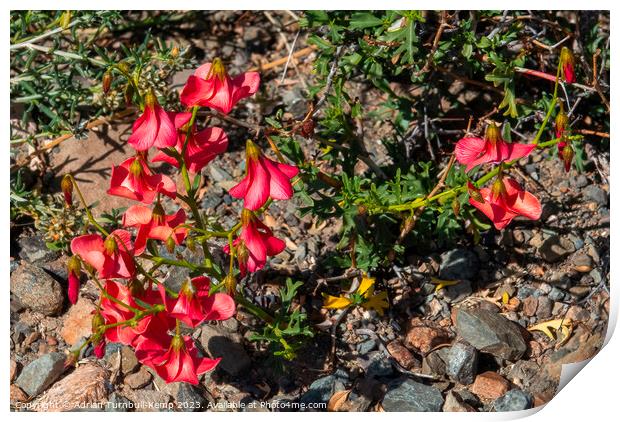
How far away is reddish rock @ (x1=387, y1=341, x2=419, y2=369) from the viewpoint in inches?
117

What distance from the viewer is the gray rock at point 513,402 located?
2.83 metres

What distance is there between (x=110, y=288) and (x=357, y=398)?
904mm

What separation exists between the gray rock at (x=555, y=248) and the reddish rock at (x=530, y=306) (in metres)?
0.20

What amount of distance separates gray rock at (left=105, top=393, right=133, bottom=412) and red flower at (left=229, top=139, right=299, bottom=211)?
0.93 metres

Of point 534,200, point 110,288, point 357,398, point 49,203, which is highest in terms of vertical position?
point 534,200

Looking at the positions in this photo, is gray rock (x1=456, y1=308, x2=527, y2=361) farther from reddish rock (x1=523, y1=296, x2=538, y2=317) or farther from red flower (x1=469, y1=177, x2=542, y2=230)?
red flower (x1=469, y1=177, x2=542, y2=230)

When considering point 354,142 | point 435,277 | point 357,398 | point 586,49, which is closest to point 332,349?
point 357,398

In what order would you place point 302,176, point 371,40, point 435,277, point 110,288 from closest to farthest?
point 110,288
point 302,176
point 371,40
point 435,277

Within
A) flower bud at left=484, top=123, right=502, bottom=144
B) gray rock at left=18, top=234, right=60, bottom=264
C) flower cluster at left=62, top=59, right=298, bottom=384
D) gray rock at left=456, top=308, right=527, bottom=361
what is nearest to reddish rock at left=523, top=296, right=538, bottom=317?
gray rock at left=456, top=308, right=527, bottom=361

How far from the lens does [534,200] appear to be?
2514 millimetres

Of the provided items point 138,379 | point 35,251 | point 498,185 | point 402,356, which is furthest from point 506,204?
point 35,251

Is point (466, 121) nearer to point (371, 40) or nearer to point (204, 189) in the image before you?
point (371, 40)

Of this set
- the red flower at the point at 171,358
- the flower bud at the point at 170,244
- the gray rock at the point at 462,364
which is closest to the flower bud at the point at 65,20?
the flower bud at the point at 170,244

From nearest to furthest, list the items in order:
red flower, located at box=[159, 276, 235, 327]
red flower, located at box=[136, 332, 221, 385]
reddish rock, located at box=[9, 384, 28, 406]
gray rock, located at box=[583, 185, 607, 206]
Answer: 1. red flower, located at box=[159, 276, 235, 327]
2. red flower, located at box=[136, 332, 221, 385]
3. reddish rock, located at box=[9, 384, 28, 406]
4. gray rock, located at box=[583, 185, 607, 206]
